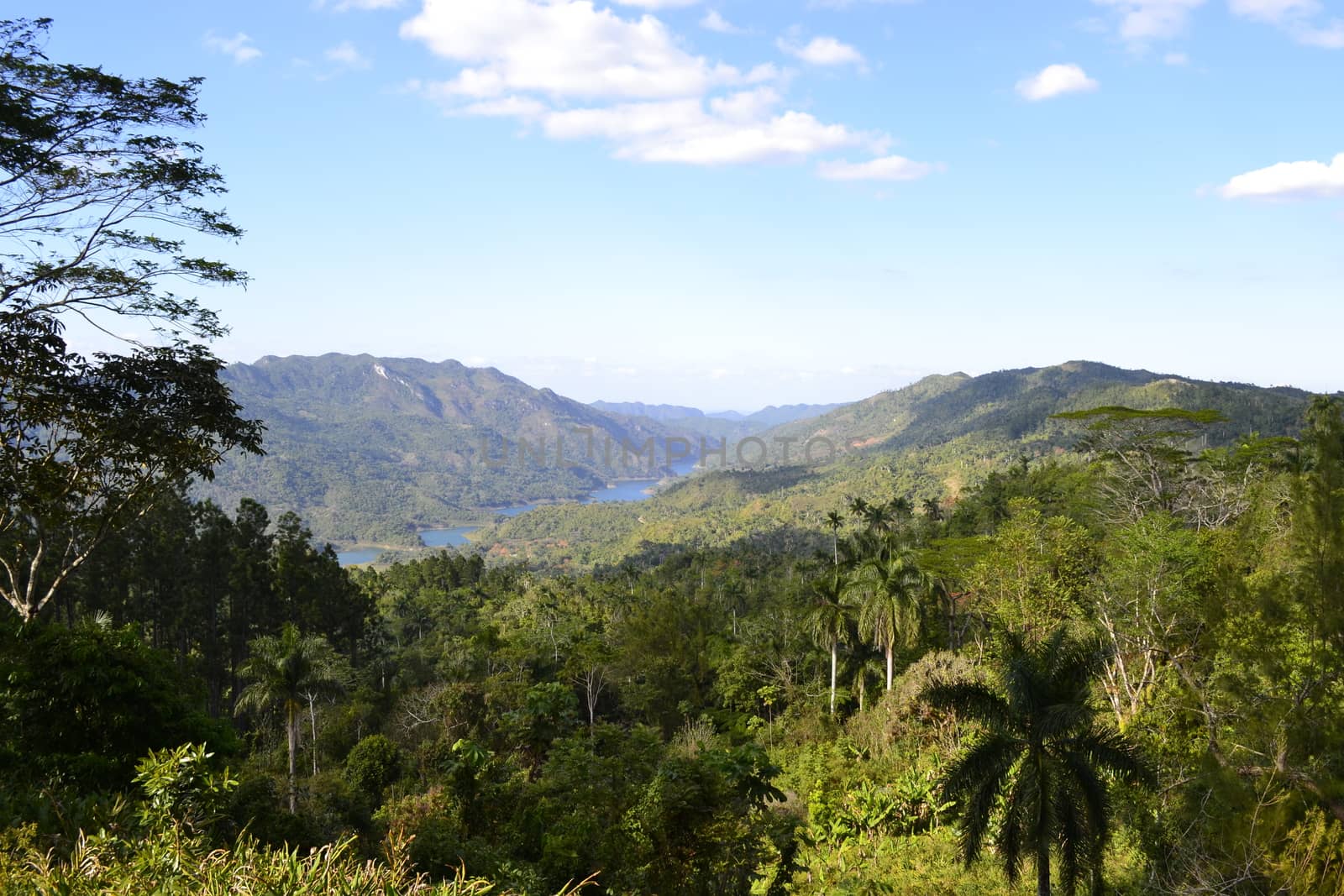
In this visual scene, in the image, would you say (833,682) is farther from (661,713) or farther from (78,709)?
(78,709)

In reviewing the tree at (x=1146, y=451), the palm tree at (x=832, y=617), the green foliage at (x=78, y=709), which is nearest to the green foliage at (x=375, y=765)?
the green foliage at (x=78, y=709)

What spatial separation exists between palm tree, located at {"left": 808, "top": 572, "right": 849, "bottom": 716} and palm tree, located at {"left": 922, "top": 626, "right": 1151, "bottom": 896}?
615 inches

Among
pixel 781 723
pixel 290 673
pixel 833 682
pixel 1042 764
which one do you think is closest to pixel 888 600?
pixel 833 682

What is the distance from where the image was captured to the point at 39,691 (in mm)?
10406

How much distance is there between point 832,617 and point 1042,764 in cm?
1660

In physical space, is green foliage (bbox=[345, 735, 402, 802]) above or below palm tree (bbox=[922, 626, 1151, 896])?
below

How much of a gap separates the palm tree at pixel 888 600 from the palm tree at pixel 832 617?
36.7 inches

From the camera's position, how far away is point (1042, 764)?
12.1 m

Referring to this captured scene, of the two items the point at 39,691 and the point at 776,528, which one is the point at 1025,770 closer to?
the point at 39,691

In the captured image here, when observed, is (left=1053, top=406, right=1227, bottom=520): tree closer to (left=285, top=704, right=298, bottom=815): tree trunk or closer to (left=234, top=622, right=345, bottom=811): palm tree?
(left=234, top=622, right=345, bottom=811): palm tree

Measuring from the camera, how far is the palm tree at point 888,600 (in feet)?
A: 87.1

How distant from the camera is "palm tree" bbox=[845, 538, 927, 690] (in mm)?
26547

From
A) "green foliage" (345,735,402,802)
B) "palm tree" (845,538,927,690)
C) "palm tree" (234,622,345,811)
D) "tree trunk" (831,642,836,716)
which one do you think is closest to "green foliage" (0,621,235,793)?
A: "palm tree" (234,622,345,811)

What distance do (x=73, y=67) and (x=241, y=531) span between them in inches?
1154
